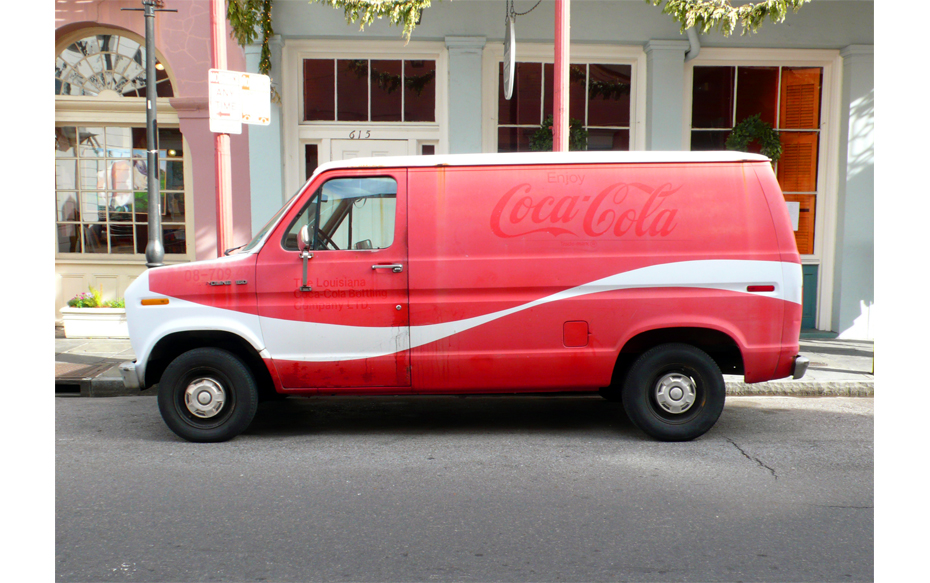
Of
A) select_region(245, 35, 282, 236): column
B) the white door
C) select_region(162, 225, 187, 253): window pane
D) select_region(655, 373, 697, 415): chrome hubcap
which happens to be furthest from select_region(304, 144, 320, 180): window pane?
select_region(655, 373, 697, 415): chrome hubcap

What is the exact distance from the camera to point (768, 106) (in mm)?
10672

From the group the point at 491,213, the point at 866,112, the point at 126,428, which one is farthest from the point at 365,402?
the point at 866,112

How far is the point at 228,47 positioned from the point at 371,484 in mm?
7781

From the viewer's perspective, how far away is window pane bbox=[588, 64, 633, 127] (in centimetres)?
1051

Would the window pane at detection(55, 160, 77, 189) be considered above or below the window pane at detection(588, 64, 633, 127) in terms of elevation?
below

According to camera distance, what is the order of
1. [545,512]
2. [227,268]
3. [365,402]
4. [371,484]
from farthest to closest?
[365,402]
[227,268]
[371,484]
[545,512]

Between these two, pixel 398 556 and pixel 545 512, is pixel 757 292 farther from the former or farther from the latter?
pixel 398 556

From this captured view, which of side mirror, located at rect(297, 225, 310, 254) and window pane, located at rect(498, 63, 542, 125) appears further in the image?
window pane, located at rect(498, 63, 542, 125)

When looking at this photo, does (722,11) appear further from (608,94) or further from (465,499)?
(465,499)

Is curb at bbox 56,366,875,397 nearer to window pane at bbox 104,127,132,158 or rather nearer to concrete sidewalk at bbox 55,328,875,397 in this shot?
concrete sidewalk at bbox 55,328,875,397

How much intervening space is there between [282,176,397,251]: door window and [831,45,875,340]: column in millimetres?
7810

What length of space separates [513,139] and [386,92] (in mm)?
1977

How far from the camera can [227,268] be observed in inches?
215

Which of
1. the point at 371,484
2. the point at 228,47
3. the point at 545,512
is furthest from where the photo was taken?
the point at 228,47
